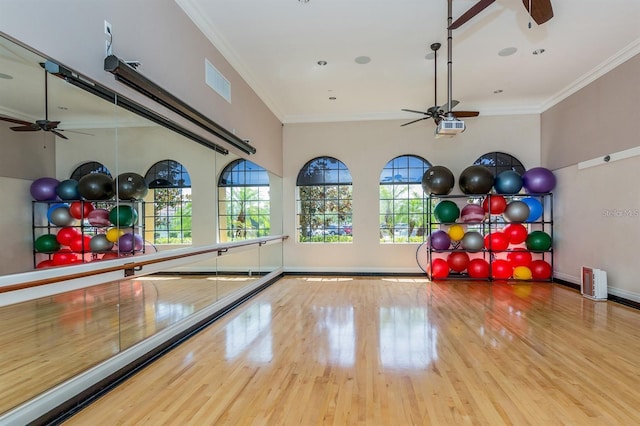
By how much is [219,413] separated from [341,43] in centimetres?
458

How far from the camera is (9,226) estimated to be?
1.98 m

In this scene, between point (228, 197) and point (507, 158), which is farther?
point (507, 158)

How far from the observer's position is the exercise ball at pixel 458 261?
22.3ft

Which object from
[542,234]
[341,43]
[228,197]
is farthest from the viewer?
[542,234]

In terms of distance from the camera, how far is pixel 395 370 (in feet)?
9.34

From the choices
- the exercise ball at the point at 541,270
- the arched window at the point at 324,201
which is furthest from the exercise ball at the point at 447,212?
the arched window at the point at 324,201

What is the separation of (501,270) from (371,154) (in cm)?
371

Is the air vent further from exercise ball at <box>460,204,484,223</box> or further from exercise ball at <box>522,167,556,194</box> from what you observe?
exercise ball at <box>522,167,556,194</box>

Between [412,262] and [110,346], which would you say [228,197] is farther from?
[412,262]

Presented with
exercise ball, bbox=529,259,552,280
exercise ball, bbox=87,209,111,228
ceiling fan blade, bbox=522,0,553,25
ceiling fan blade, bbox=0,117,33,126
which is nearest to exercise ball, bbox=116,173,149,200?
exercise ball, bbox=87,209,111,228

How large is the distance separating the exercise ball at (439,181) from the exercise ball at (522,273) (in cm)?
214

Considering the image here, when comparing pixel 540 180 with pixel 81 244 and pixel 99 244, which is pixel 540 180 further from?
pixel 81 244

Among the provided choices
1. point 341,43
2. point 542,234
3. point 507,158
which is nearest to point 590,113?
point 507,158

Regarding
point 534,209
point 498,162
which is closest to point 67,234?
point 534,209
